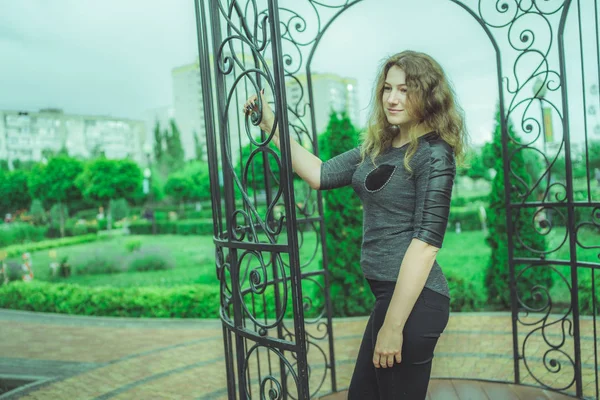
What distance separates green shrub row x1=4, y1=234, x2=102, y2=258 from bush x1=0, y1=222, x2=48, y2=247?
0.42ft

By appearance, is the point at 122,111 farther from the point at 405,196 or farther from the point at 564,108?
the point at 405,196

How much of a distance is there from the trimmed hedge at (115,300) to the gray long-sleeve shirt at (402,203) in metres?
5.15

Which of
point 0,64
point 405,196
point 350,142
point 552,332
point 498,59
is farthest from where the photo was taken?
point 0,64

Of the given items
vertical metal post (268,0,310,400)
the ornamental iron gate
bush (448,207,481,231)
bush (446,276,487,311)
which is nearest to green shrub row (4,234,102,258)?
the ornamental iron gate

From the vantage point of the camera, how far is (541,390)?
10.3 feet

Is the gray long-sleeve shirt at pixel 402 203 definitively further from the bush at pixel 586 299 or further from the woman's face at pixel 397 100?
the bush at pixel 586 299

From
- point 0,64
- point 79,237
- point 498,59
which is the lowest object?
point 79,237

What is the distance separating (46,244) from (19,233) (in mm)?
470

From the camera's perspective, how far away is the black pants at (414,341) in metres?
1.54

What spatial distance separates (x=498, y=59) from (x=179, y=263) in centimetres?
708

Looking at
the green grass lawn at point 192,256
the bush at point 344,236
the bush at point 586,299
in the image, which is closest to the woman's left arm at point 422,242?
the bush at point 344,236

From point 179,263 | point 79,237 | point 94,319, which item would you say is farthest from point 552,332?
point 79,237

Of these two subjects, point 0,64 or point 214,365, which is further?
point 0,64

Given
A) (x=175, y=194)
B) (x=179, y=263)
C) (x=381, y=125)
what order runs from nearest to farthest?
(x=381, y=125), (x=179, y=263), (x=175, y=194)
